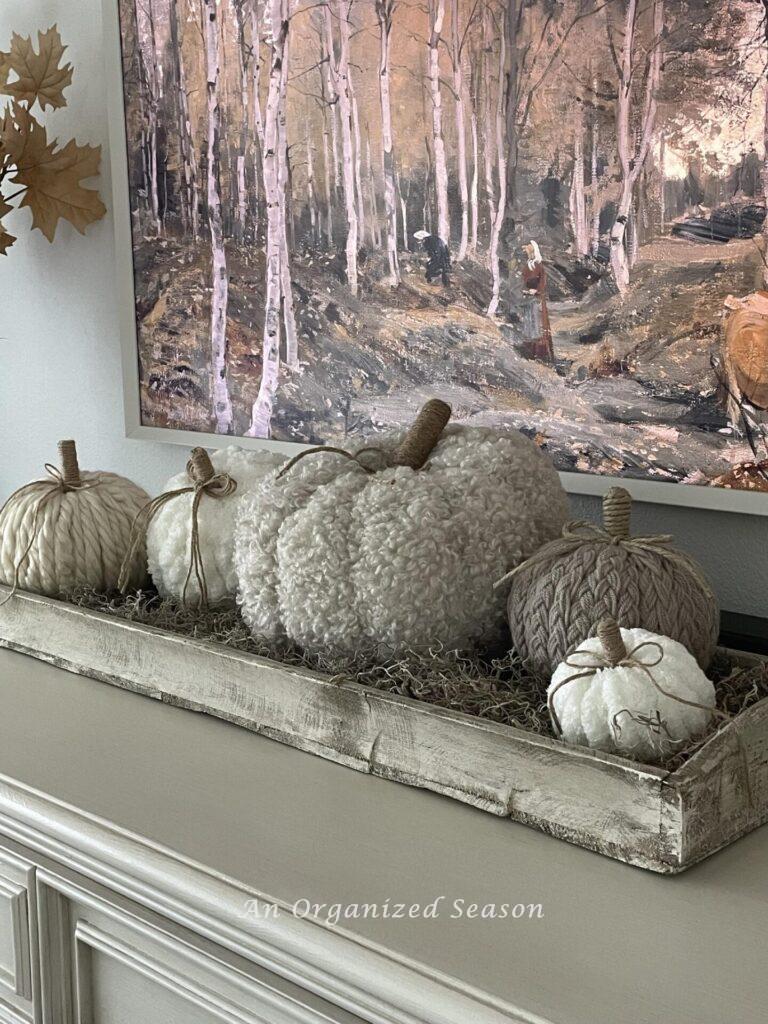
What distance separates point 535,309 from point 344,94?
312 millimetres

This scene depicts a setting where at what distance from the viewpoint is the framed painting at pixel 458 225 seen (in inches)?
32.8

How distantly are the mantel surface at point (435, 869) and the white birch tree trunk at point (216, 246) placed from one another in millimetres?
515

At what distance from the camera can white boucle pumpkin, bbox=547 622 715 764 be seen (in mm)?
615

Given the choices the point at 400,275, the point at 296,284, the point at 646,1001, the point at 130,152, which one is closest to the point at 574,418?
the point at 400,275

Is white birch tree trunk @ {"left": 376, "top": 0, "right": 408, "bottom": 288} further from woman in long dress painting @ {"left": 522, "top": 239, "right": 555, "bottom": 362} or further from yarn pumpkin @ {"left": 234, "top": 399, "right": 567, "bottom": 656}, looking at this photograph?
yarn pumpkin @ {"left": 234, "top": 399, "right": 567, "bottom": 656}

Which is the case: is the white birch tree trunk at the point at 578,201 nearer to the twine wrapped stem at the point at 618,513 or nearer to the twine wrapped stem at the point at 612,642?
the twine wrapped stem at the point at 618,513

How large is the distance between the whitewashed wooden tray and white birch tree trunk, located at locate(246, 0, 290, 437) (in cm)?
39

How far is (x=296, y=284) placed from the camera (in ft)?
3.76

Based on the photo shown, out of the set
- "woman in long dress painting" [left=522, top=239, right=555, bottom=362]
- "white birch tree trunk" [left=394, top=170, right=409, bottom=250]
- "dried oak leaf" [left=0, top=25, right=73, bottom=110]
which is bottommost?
"woman in long dress painting" [left=522, top=239, right=555, bottom=362]

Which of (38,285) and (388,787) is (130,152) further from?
(388,787)

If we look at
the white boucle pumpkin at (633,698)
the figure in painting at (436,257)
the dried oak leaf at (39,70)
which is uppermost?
the dried oak leaf at (39,70)

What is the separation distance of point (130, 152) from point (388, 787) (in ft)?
2.99

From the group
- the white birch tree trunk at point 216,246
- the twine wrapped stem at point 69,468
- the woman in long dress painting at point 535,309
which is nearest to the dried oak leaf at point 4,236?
the white birch tree trunk at point 216,246

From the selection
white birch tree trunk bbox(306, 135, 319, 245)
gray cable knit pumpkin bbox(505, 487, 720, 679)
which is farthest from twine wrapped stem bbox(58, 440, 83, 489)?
gray cable knit pumpkin bbox(505, 487, 720, 679)
